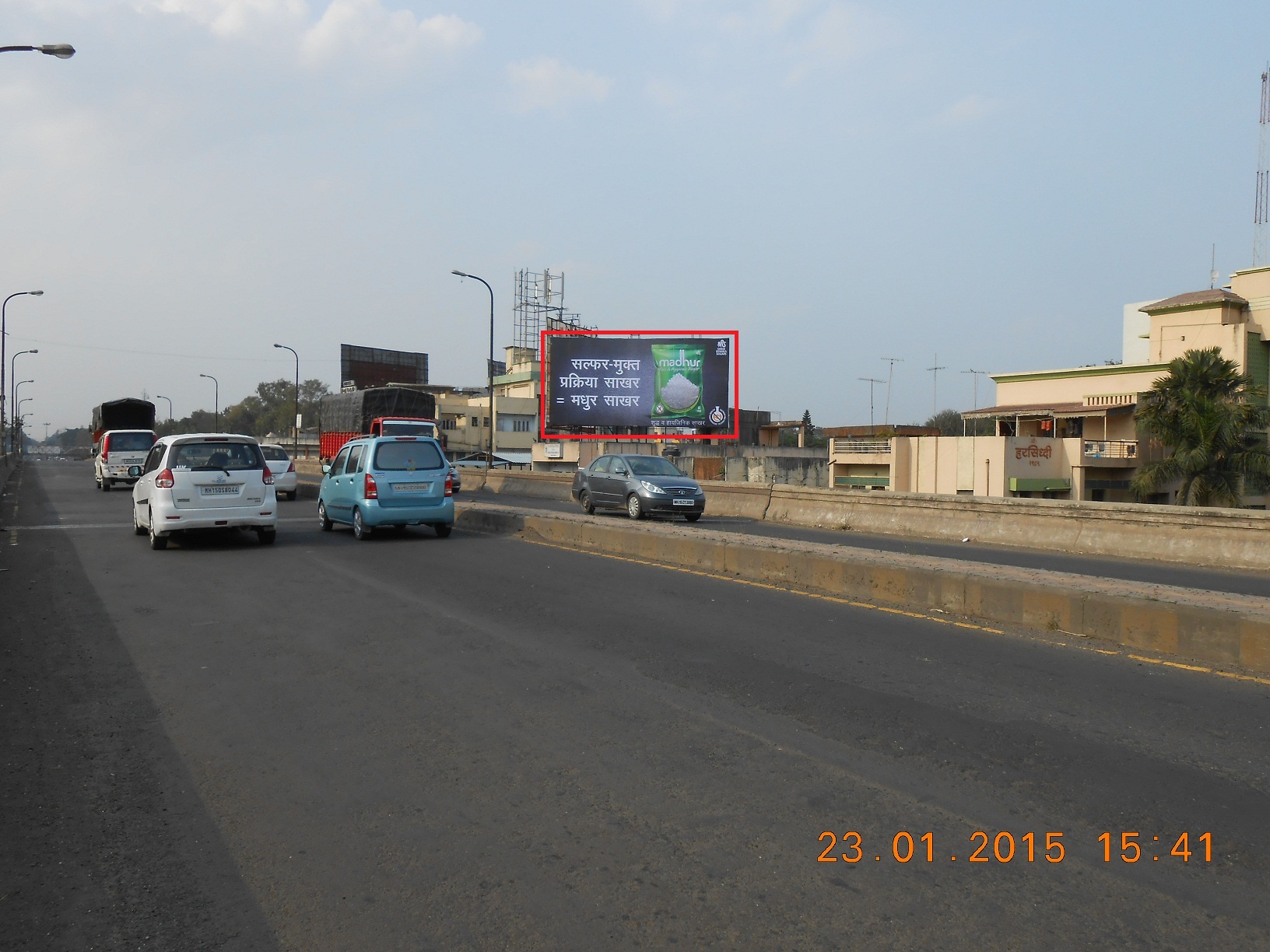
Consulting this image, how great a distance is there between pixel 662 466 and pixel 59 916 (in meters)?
20.8

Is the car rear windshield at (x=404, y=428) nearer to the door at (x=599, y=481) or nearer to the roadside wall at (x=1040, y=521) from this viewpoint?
the door at (x=599, y=481)

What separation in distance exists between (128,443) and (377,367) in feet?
192

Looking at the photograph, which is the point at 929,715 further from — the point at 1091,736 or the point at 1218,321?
the point at 1218,321

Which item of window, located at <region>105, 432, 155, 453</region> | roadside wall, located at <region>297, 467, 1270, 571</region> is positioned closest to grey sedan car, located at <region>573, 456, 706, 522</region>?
roadside wall, located at <region>297, 467, 1270, 571</region>

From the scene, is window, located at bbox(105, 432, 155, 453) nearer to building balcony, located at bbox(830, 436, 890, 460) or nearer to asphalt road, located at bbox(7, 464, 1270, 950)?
asphalt road, located at bbox(7, 464, 1270, 950)

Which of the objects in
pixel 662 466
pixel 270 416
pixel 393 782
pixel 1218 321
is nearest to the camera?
pixel 393 782

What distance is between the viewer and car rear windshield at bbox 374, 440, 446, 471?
57.3 feet

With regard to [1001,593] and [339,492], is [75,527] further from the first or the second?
[1001,593]

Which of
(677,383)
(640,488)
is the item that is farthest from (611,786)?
(677,383)

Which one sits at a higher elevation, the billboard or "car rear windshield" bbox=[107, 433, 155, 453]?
the billboard

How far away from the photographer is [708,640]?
8656 millimetres

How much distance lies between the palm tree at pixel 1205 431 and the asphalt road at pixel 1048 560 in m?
19.7

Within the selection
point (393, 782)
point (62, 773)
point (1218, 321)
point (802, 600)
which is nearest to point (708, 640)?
point (802, 600)

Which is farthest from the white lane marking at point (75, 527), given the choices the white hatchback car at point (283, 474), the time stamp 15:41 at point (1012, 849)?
the time stamp 15:41 at point (1012, 849)
